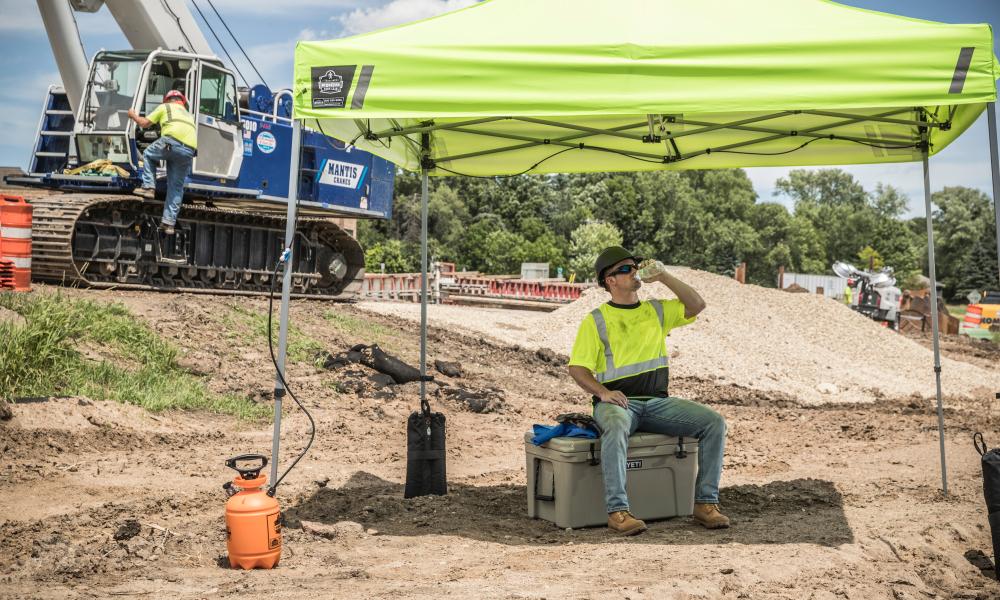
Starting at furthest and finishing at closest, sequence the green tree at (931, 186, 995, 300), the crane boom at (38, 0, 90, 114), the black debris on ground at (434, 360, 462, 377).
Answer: the green tree at (931, 186, 995, 300)
the crane boom at (38, 0, 90, 114)
the black debris on ground at (434, 360, 462, 377)

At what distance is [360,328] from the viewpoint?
45.0ft

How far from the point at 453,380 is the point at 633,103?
733 centimetres

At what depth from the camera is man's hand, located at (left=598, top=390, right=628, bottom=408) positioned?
537 centimetres

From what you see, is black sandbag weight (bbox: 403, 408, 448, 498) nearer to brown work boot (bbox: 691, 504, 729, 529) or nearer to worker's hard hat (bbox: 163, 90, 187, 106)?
brown work boot (bbox: 691, 504, 729, 529)

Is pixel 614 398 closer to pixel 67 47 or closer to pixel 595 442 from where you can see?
pixel 595 442

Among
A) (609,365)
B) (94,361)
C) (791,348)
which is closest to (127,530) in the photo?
(609,365)

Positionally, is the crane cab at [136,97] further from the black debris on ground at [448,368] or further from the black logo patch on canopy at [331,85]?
the black logo patch on canopy at [331,85]

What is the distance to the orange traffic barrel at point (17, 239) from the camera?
10500 millimetres

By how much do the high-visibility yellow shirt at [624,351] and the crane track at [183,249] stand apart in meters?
8.51

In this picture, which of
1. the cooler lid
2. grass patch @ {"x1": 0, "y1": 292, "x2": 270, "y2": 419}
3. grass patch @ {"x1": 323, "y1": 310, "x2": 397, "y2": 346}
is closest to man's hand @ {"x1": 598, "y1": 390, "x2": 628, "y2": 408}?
the cooler lid

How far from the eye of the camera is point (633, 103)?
15.8 feet

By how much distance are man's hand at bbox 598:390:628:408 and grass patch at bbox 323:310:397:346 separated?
313 inches

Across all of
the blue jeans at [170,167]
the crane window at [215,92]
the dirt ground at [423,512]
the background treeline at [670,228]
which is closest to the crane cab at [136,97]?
the crane window at [215,92]

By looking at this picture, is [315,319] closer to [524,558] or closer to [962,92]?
[524,558]
